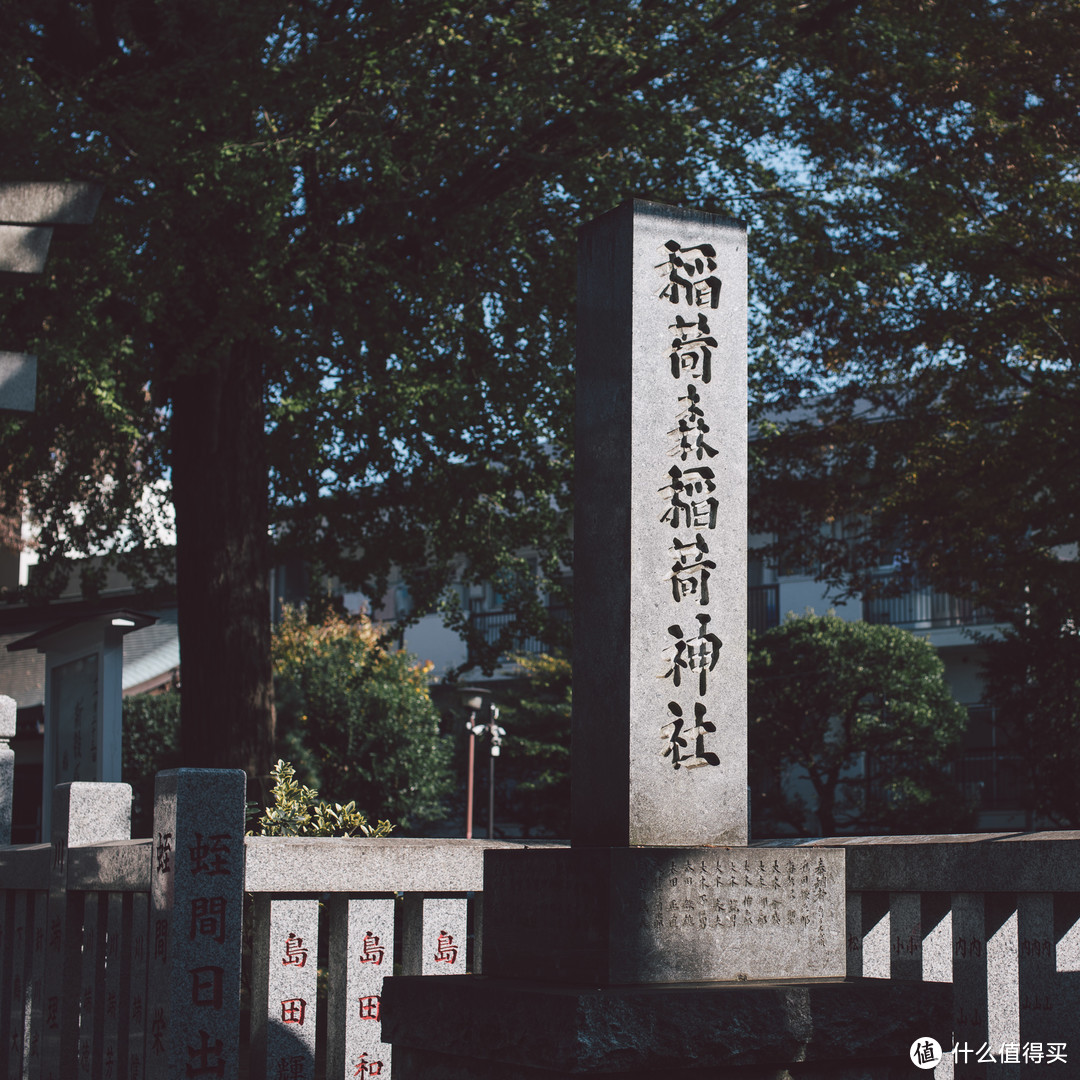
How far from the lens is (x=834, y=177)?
12.4 meters

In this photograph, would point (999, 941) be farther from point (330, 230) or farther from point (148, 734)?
point (148, 734)

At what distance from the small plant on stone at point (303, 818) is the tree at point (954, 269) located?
585cm

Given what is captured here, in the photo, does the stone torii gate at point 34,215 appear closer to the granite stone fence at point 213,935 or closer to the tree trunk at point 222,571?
the granite stone fence at point 213,935

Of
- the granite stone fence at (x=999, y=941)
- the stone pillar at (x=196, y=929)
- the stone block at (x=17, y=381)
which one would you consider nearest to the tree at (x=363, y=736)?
the stone block at (x=17, y=381)

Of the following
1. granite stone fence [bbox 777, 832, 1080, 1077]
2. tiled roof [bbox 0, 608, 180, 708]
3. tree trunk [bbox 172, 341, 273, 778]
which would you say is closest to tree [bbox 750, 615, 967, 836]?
tiled roof [bbox 0, 608, 180, 708]

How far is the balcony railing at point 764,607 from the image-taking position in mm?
27312

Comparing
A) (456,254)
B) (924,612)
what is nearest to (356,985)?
(456,254)

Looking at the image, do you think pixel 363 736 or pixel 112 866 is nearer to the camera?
pixel 112 866

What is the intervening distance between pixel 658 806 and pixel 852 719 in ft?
66.4

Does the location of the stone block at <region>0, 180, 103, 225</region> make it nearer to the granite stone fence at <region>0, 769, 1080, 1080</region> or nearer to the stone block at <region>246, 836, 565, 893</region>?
the granite stone fence at <region>0, 769, 1080, 1080</region>

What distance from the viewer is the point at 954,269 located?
1188 cm

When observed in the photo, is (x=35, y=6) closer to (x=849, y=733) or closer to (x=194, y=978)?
(x=194, y=978)

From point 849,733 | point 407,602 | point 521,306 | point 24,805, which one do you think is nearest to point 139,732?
point 24,805

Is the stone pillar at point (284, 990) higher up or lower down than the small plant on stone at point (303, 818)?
lower down
